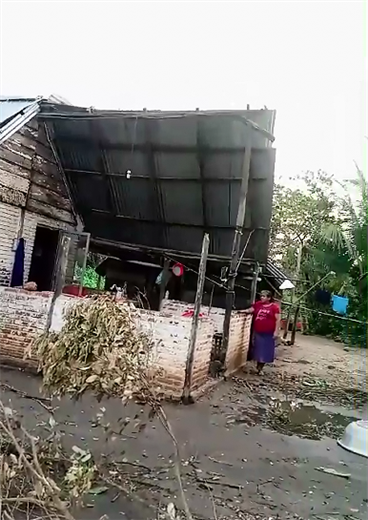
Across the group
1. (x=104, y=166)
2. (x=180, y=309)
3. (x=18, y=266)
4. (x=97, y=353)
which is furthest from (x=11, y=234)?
(x=97, y=353)

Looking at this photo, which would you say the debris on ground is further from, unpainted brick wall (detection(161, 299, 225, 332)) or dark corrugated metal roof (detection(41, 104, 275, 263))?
unpainted brick wall (detection(161, 299, 225, 332))

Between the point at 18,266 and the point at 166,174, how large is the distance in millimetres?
3473

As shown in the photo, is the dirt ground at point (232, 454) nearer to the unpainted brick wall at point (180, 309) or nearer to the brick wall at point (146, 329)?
the brick wall at point (146, 329)

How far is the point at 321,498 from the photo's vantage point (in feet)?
13.1

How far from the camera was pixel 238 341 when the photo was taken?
9.18 meters

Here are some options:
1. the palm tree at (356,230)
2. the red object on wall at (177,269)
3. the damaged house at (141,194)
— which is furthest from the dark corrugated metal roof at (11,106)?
the palm tree at (356,230)

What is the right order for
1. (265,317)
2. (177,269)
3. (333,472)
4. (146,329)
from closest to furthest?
(333,472), (146,329), (265,317), (177,269)

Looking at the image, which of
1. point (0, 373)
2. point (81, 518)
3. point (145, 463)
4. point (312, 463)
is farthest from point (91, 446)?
point (0, 373)

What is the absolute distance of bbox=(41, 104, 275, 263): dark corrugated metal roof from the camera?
28.3 feet

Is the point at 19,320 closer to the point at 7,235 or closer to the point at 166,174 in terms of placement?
the point at 7,235

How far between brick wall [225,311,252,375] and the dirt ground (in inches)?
28.6

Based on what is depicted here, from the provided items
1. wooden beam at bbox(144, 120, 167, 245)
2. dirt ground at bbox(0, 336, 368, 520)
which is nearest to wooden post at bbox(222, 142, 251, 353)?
dirt ground at bbox(0, 336, 368, 520)

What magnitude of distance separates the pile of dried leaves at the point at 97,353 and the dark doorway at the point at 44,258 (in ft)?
27.6

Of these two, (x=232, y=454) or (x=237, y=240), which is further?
(x=237, y=240)
